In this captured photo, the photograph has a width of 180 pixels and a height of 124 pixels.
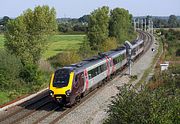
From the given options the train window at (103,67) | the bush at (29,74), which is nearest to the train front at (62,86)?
the train window at (103,67)

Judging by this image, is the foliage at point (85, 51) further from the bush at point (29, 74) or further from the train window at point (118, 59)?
the bush at point (29, 74)

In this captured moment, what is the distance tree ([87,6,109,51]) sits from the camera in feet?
182

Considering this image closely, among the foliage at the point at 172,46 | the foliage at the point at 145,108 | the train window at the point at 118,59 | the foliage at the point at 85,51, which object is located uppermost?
the foliage at the point at 145,108

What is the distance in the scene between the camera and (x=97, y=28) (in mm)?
55719

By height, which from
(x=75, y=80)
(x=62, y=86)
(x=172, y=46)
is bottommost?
(x=172, y=46)

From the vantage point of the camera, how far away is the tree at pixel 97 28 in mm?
55594

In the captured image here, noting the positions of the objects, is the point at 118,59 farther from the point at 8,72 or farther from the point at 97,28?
the point at 97,28

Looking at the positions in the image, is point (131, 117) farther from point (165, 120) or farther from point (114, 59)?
point (114, 59)

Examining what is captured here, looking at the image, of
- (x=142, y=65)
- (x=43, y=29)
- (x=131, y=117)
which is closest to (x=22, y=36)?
(x=43, y=29)

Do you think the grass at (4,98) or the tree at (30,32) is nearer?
the grass at (4,98)

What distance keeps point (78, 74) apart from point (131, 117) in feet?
34.3

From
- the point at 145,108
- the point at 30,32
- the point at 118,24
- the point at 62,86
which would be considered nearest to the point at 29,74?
the point at 30,32

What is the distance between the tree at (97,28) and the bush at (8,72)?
2603cm

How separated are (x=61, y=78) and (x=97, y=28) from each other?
33.4m
